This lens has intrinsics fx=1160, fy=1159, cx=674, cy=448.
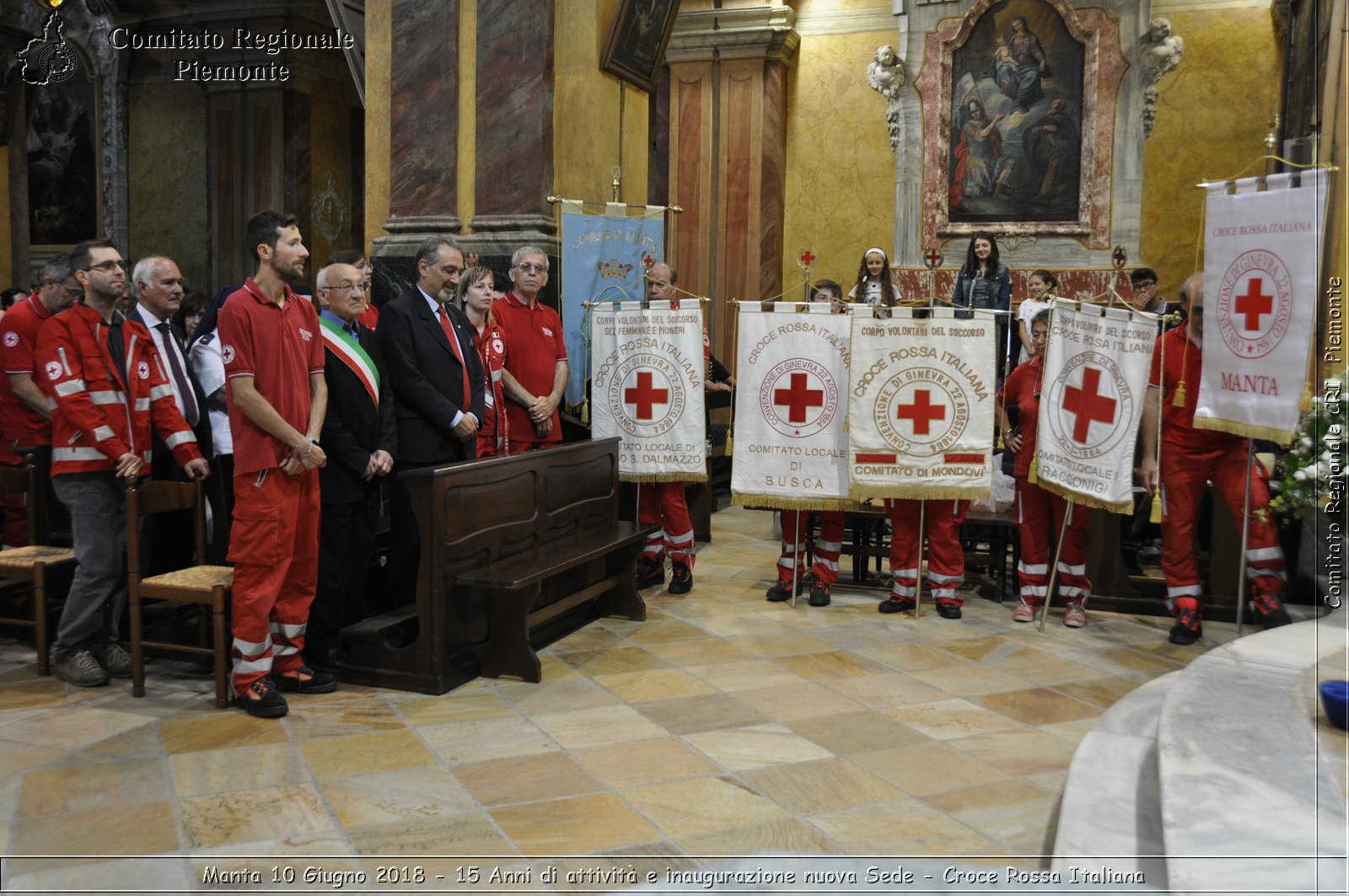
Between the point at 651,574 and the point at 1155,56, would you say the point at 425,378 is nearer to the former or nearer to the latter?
the point at 651,574

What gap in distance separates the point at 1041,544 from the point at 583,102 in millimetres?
3970

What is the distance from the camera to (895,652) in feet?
18.2

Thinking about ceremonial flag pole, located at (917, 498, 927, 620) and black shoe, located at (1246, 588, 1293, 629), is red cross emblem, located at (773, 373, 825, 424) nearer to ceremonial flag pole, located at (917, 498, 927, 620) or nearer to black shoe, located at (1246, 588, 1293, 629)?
ceremonial flag pole, located at (917, 498, 927, 620)

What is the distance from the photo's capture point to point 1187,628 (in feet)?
18.8

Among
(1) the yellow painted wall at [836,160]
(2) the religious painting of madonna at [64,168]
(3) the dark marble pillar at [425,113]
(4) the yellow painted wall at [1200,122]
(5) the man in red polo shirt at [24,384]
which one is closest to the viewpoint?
(5) the man in red polo shirt at [24,384]

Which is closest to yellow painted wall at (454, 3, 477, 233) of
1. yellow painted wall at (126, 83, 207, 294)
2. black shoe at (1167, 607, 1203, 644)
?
black shoe at (1167, 607, 1203, 644)

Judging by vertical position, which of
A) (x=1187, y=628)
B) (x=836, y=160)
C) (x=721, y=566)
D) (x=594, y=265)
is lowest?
(x=721, y=566)

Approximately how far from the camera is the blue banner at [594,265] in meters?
7.04

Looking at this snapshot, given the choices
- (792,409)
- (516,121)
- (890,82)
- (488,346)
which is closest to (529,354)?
(488,346)

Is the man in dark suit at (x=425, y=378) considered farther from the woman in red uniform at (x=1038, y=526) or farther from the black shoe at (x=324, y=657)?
the woman in red uniform at (x=1038, y=526)

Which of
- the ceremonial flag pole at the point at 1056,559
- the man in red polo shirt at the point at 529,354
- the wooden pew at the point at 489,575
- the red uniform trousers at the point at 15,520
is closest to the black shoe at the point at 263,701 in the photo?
A: the wooden pew at the point at 489,575

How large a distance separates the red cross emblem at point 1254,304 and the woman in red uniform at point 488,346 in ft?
11.4

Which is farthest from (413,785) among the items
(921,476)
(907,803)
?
(921,476)

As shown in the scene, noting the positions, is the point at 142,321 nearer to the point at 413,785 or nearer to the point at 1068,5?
the point at 413,785
